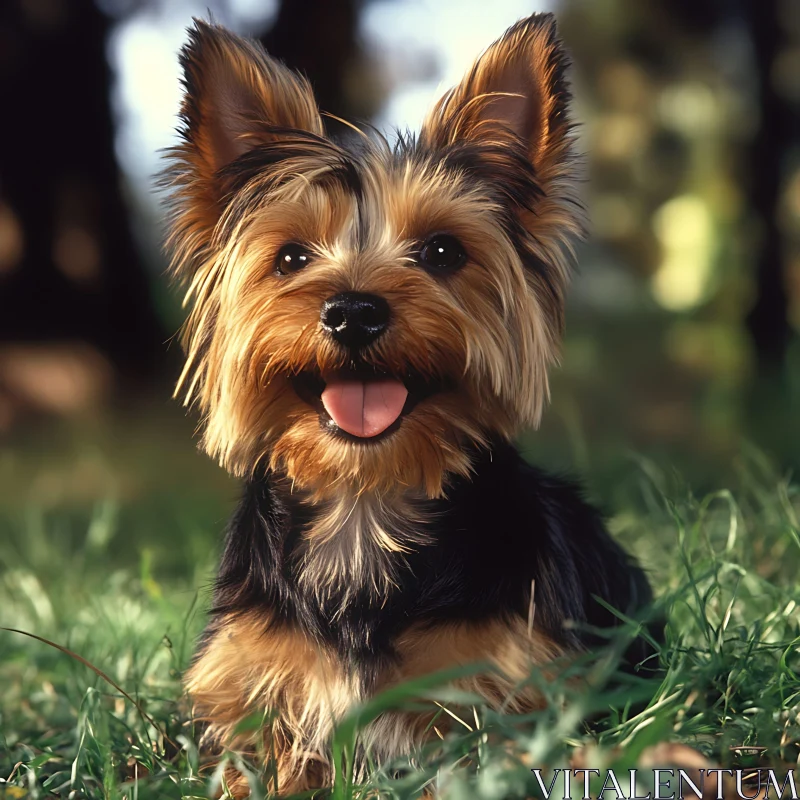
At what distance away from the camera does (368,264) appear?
3115 mm

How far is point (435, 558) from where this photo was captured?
313 cm

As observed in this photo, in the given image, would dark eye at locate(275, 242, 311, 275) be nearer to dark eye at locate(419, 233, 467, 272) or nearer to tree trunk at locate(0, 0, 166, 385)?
dark eye at locate(419, 233, 467, 272)

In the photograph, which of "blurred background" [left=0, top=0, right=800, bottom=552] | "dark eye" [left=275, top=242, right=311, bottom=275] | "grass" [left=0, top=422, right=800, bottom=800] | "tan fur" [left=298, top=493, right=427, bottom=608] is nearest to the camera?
"grass" [left=0, top=422, right=800, bottom=800]

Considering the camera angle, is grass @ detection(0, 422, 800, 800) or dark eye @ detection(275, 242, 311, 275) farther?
dark eye @ detection(275, 242, 311, 275)

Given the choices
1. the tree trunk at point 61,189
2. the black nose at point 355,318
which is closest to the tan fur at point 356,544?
the black nose at point 355,318

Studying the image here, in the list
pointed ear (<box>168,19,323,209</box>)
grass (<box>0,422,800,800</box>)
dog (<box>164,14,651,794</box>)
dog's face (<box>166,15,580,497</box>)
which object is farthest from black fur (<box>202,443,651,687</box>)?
pointed ear (<box>168,19,323,209</box>)

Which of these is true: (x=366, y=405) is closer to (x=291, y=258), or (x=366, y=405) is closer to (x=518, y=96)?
(x=291, y=258)

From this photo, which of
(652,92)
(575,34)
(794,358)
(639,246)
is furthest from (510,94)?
(639,246)

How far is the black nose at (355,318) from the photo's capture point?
289 centimetres

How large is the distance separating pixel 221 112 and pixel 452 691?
212cm

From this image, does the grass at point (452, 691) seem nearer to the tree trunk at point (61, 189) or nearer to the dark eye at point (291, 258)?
the dark eye at point (291, 258)

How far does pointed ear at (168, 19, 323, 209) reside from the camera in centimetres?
328

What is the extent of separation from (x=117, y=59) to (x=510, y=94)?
919 cm

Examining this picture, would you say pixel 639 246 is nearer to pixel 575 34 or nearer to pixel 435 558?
pixel 575 34
